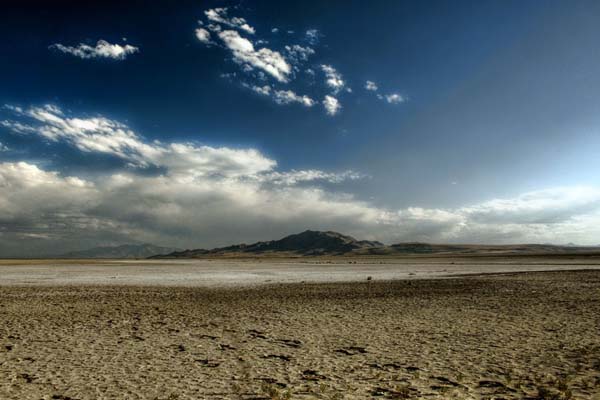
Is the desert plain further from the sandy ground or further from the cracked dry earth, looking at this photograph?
the sandy ground

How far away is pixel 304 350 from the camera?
11.4m

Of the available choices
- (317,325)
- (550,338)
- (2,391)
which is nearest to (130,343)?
(2,391)

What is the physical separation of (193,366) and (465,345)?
748 cm

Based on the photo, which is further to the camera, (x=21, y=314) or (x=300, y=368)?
(x=21, y=314)

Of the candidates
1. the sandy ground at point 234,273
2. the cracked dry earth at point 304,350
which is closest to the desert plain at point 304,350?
the cracked dry earth at point 304,350

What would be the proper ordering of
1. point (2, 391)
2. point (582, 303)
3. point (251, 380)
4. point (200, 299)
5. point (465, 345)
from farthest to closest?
point (200, 299), point (582, 303), point (465, 345), point (251, 380), point (2, 391)

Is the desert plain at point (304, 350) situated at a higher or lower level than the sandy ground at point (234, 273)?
higher

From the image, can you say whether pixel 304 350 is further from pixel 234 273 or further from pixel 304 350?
pixel 234 273

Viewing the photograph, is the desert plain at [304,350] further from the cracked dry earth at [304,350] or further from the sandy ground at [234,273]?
the sandy ground at [234,273]

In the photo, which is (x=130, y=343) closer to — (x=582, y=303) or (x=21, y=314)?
(x=21, y=314)

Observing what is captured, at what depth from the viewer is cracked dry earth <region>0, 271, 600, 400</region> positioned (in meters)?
8.15

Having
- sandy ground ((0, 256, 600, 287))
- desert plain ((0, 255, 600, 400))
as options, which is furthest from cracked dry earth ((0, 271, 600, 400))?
sandy ground ((0, 256, 600, 287))

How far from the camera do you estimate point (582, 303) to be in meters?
19.0

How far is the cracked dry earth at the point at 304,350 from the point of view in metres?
8.15
